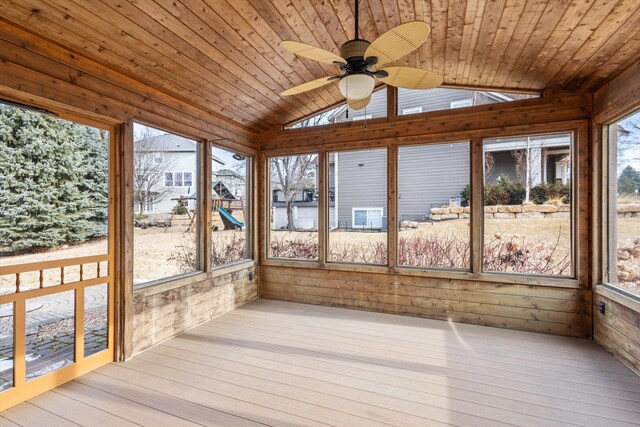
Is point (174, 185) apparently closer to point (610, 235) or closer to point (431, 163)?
point (431, 163)

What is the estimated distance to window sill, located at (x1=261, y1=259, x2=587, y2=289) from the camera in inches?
151

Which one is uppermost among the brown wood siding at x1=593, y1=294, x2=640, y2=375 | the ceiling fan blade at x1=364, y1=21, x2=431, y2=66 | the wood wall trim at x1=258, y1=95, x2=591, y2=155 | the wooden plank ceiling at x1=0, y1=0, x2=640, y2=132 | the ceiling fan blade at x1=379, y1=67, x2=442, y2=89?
the wooden plank ceiling at x1=0, y1=0, x2=640, y2=132

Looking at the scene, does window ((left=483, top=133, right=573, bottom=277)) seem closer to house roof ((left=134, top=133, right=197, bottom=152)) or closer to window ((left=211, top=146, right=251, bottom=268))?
window ((left=211, top=146, right=251, bottom=268))

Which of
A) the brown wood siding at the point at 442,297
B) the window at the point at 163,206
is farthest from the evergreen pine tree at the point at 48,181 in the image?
the brown wood siding at the point at 442,297

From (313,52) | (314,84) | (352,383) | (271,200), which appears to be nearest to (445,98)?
(314,84)

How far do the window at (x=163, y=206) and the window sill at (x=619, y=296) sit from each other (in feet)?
15.3

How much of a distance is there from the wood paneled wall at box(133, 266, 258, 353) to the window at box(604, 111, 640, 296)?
4.65 metres

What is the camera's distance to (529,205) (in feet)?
13.1

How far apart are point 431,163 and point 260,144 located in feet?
9.02

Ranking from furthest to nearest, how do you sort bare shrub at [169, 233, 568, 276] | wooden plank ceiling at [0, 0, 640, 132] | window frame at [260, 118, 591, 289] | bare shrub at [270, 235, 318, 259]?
bare shrub at [270, 235, 318, 259] → bare shrub at [169, 233, 568, 276] → window frame at [260, 118, 591, 289] → wooden plank ceiling at [0, 0, 640, 132]

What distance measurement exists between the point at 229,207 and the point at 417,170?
2819 millimetres

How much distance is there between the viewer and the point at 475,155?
4207 mm

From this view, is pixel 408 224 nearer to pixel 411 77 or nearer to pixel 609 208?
pixel 609 208

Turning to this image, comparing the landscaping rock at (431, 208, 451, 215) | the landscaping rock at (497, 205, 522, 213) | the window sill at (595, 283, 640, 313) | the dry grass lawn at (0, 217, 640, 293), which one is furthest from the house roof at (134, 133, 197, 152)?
the window sill at (595, 283, 640, 313)
